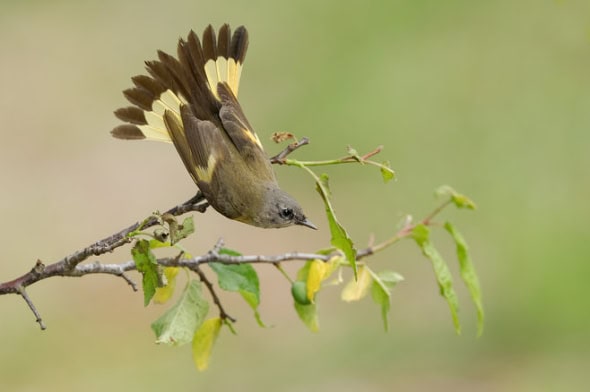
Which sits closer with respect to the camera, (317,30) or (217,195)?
(217,195)

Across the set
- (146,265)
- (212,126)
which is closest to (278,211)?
(212,126)

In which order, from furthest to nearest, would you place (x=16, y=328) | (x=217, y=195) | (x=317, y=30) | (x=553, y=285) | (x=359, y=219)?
(x=317, y=30) < (x=359, y=219) < (x=553, y=285) < (x=16, y=328) < (x=217, y=195)

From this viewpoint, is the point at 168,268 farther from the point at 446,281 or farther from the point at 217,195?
the point at 446,281

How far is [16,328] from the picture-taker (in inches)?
293

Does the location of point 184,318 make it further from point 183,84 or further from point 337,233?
point 183,84

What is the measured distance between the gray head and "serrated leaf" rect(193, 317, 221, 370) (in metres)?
0.39

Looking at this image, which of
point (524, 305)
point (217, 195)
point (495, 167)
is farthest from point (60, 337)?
point (217, 195)

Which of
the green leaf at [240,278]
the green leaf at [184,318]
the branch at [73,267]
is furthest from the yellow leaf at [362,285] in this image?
the branch at [73,267]

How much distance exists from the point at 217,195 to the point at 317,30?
30.7 feet

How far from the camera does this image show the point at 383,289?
2.70 metres

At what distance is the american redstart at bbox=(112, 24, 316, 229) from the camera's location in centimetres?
295

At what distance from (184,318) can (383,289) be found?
0.51 metres

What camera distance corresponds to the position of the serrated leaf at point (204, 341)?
2.70 meters

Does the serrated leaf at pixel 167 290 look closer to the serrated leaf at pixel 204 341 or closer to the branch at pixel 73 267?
the serrated leaf at pixel 204 341
